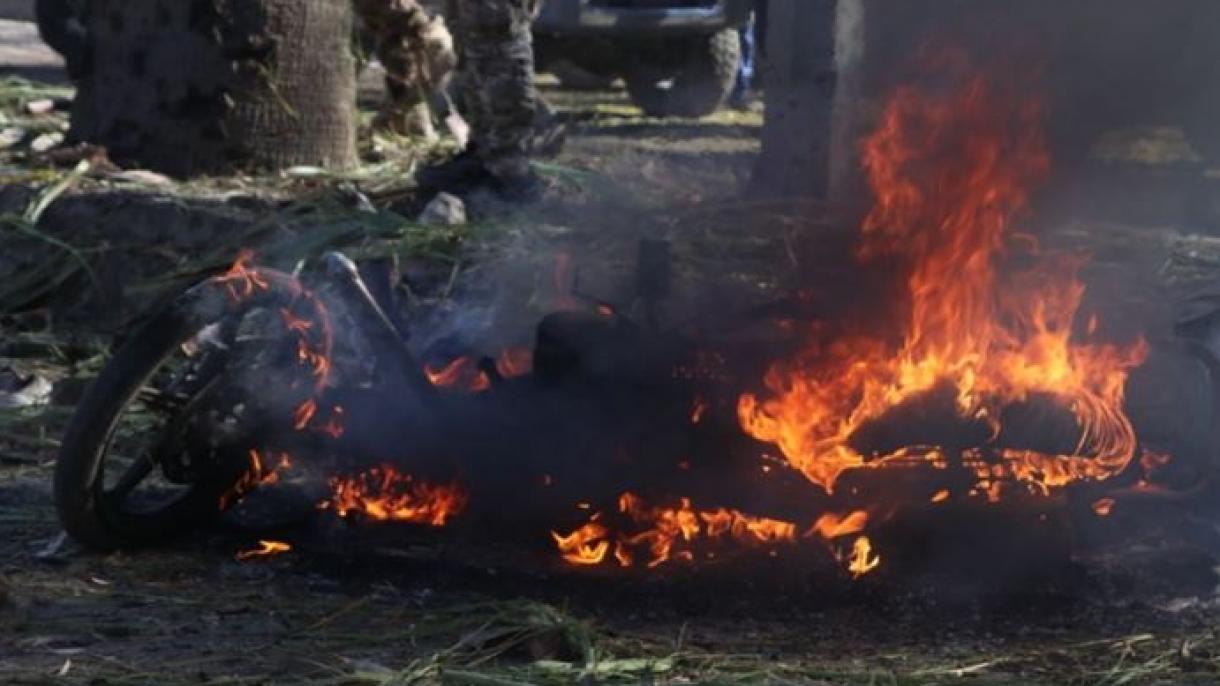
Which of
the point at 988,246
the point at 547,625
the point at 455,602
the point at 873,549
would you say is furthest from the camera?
the point at 988,246

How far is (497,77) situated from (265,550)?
4.54 metres

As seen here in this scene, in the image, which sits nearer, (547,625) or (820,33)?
(547,625)

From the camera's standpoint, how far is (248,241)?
966 cm

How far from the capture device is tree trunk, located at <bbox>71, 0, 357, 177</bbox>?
10828 mm

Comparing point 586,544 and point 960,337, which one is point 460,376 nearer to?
point 586,544

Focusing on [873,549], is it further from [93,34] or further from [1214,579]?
[93,34]

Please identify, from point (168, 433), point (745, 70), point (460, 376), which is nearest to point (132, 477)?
point (168, 433)

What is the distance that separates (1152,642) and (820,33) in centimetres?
588

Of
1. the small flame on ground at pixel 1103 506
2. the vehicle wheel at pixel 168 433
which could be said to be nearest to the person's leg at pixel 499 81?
the vehicle wheel at pixel 168 433

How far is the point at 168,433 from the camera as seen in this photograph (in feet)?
19.1

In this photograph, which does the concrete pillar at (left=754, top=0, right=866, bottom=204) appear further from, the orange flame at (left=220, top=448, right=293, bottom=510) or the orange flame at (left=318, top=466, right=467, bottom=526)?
the orange flame at (left=220, top=448, right=293, bottom=510)

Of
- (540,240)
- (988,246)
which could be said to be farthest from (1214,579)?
(540,240)

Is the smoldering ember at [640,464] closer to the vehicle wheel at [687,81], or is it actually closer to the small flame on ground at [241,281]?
the small flame on ground at [241,281]

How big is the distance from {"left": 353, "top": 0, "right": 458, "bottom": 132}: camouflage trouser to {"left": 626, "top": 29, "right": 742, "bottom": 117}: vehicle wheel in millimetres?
3165
